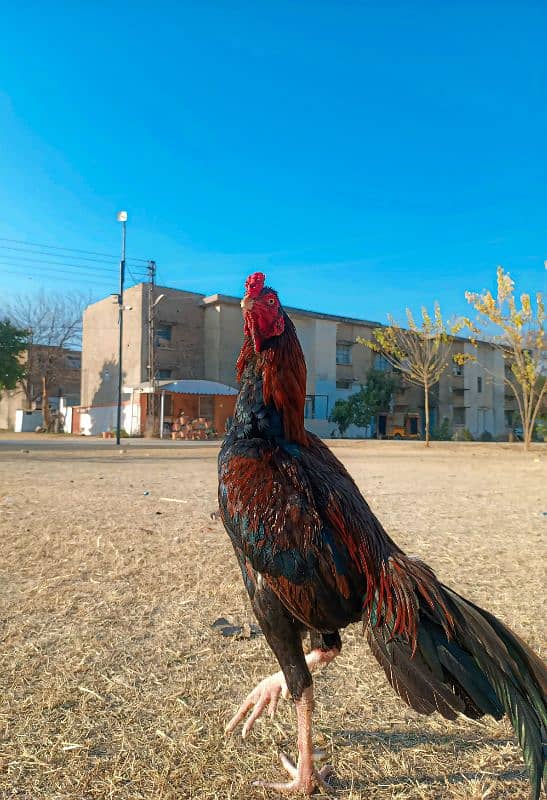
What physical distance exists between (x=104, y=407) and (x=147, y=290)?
805 centimetres

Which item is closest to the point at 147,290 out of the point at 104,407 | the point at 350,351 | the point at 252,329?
the point at 104,407

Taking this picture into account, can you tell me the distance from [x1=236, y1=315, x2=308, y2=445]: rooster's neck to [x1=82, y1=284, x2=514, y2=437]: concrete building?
93.4 feet

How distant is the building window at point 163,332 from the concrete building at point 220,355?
0.22 feet

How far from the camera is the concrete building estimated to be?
→ 35.1 metres

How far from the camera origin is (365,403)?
37750mm

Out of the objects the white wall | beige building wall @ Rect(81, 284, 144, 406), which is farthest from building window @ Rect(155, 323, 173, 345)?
the white wall

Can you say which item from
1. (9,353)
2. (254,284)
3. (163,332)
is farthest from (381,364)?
(254,284)

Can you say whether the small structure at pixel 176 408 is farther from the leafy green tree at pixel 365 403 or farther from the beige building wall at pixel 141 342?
the leafy green tree at pixel 365 403

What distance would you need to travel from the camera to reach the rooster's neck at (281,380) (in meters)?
2.08

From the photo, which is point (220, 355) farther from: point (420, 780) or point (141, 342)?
point (420, 780)

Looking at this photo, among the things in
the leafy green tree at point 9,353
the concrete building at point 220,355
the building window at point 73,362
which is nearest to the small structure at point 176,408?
the concrete building at point 220,355

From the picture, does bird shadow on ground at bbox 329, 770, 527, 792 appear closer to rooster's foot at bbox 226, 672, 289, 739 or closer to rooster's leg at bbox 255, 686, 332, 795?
rooster's leg at bbox 255, 686, 332, 795

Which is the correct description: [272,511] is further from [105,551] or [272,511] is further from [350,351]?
[350,351]

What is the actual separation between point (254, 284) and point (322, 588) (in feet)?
4.02
